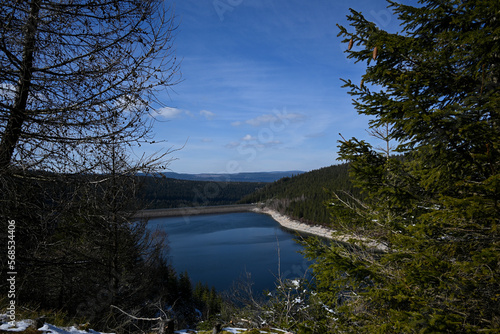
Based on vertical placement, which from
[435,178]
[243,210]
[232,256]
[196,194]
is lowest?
[232,256]

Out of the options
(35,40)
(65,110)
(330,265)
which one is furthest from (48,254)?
(330,265)

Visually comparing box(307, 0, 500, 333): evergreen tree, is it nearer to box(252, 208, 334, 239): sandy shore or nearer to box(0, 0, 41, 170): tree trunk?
box(0, 0, 41, 170): tree trunk

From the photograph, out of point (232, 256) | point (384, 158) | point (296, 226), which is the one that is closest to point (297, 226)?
point (296, 226)

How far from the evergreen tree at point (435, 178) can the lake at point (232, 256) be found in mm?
21093

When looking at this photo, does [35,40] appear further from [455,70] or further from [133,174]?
[455,70]

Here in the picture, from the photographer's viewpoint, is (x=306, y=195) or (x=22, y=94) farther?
(x=306, y=195)

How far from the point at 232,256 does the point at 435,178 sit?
143 ft

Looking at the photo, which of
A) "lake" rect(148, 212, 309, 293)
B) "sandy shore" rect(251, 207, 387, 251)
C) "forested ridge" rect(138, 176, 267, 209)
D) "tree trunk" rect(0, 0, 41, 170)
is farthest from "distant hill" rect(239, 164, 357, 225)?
"tree trunk" rect(0, 0, 41, 170)

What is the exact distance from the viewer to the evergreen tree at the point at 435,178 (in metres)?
2.70

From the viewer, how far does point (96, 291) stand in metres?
9.03

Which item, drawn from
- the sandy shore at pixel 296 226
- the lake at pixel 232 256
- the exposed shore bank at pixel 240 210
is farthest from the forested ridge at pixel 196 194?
the lake at pixel 232 256

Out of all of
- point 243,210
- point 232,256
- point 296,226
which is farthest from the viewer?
point 243,210

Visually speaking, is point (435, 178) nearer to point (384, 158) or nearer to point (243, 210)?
point (384, 158)

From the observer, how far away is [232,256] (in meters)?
44.0
